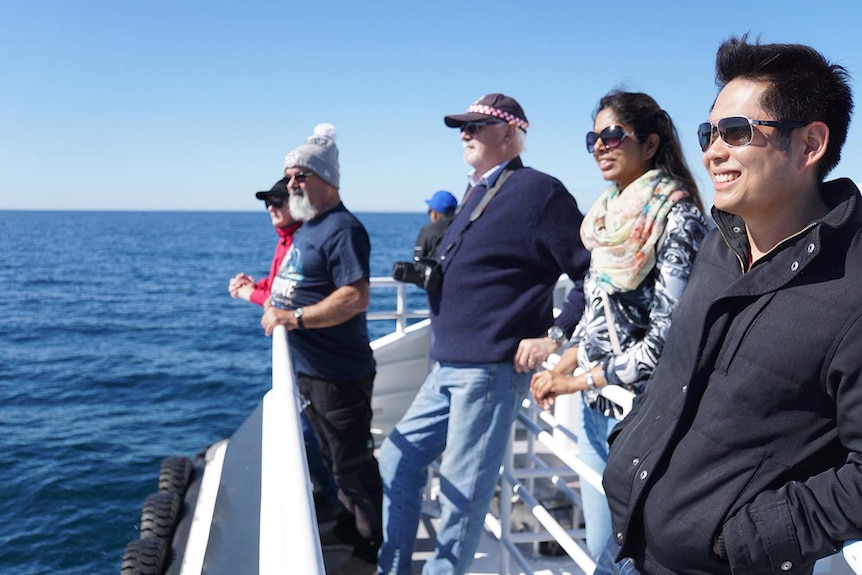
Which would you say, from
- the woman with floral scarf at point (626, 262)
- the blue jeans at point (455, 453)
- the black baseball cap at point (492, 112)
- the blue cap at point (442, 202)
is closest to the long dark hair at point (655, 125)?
the woman with floral scarf at point (626, 262)

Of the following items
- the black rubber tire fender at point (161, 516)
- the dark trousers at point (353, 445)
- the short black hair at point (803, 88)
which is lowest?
the black rubber tire fender at point (161, 516)

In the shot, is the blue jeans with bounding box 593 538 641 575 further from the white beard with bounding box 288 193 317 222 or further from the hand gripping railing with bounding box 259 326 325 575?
the white beard with bounding box 288 193 317 222

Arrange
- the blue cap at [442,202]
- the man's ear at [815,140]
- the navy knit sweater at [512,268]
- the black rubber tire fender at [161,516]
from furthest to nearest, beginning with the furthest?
the blue cap at [442,202], the black rubber tire fender at [161,516], the navy knit sweater at [512,268], the man's ear at [815,140]

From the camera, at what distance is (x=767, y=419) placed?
44.7 inches

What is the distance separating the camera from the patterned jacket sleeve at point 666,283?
5.72ft

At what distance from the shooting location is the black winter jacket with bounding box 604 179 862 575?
3.46 feet

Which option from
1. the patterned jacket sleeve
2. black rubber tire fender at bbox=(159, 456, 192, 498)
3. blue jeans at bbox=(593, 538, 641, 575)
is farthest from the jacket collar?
black rubber tire fender at bbox=(159, 456, 192, 498)

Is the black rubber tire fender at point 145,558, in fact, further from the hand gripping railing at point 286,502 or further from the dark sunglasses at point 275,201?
the hand gripping railing at point 286,502

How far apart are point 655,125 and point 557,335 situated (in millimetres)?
765

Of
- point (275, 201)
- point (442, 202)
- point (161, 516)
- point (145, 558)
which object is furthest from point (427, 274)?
point (442, 202)

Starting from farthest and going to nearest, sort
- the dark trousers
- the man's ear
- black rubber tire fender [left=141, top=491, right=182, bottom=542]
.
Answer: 1. black rubber tire fender [left=141, top=491, right=182, bottom=542]
2. the dark trousers
3. the man's ear

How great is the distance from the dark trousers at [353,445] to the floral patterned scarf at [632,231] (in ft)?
4.96

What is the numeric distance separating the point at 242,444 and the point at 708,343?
329 cm

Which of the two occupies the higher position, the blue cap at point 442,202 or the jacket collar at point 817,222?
the blue cap at point 442,202
